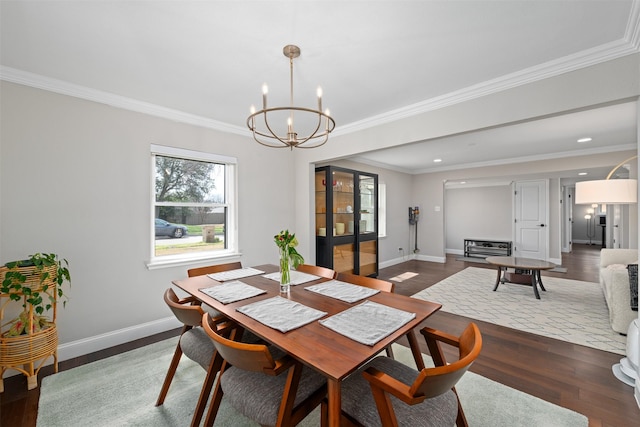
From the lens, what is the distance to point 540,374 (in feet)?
7.08

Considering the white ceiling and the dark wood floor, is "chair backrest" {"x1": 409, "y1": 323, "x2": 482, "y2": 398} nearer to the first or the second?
the dark wood floor

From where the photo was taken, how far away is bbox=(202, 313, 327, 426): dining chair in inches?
43.6

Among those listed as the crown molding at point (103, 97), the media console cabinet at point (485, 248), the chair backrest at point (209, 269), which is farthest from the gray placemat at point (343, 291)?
the media console cabinet at point (485, 248)

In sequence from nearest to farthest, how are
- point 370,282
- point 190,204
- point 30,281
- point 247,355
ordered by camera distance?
point 247,355
point 30,281
point 370,282
point 190,204

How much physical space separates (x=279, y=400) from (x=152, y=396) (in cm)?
130

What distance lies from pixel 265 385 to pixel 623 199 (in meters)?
3.37

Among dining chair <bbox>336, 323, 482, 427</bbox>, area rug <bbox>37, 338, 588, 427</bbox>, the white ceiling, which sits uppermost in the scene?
the white ceiling

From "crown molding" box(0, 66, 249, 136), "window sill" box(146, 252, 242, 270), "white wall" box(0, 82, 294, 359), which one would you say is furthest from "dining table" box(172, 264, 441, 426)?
"crown molding" box(0, 66, 249, 136)

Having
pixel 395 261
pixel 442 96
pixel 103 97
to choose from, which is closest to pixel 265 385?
pixel 442 96

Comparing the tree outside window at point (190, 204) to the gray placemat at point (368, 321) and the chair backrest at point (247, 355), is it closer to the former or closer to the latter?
the chair backrest at point (247, 355)

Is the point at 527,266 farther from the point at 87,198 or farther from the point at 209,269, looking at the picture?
the point at 87,198

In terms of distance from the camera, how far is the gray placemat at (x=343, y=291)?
5.80 feet

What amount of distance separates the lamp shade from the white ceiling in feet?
4.10

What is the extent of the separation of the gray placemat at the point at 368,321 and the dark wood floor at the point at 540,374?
1.36 m
